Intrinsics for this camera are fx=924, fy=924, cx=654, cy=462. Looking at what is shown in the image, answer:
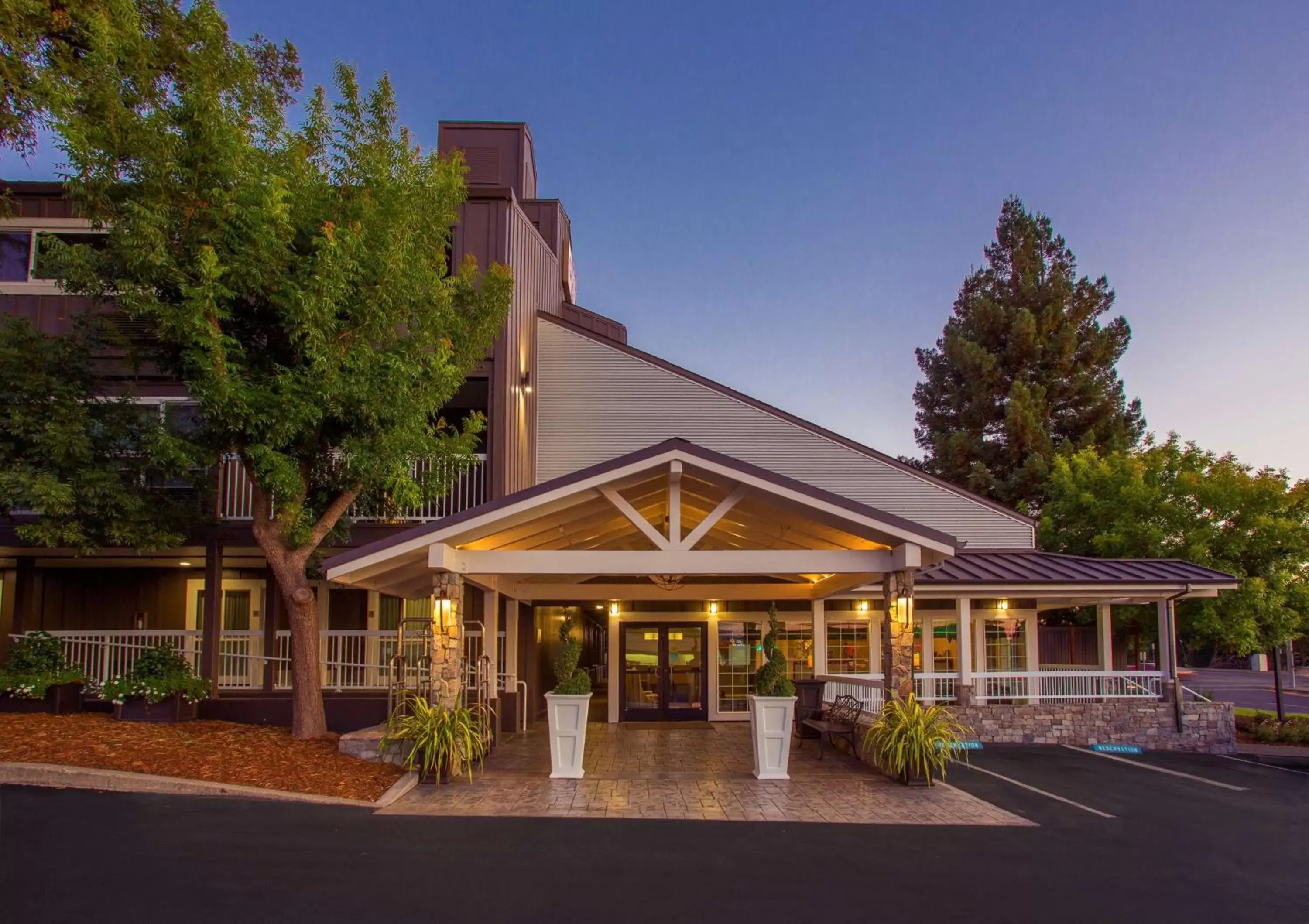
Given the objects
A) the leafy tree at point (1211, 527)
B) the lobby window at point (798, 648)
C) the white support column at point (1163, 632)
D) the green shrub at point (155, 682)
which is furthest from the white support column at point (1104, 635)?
the green shrub at point (155, 682)

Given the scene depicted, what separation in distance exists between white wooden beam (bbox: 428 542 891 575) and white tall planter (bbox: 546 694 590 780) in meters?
1.46

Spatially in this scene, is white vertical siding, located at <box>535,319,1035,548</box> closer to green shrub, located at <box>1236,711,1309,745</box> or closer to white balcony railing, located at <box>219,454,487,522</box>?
white balcony railing, located at <box>219,454,487,522</box>

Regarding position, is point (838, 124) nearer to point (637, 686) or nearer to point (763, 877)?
point (637, 686)

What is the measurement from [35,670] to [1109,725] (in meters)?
16.1

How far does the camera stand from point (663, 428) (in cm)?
1741

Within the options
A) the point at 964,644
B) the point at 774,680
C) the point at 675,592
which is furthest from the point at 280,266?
the point at 964,644

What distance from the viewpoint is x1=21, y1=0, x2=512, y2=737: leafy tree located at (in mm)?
Result: 10078

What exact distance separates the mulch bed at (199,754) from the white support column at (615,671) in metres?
6.60

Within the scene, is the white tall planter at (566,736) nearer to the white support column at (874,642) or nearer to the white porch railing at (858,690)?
the white porch railing at (858,690)

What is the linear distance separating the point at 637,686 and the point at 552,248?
917cm

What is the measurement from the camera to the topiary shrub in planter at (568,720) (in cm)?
1033

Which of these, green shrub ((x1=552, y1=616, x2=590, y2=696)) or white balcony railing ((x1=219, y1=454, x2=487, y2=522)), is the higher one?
white balcony railing ((x1=219, y1=454, x2=487, y2=522))

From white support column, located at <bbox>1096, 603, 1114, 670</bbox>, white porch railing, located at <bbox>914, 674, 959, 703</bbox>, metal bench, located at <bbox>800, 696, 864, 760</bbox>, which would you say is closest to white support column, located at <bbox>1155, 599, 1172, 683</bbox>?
white support column, located at <bbox>1096, 603, 1114, 670</bbox>

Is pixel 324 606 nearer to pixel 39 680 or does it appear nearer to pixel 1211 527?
pixel 39 680
